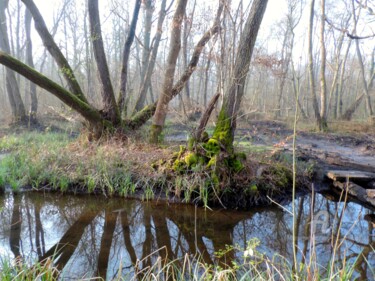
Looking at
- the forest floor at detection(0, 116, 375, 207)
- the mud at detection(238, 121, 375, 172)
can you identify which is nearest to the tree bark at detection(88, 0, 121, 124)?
the forest floor at detection(0, 116, 375, 207)

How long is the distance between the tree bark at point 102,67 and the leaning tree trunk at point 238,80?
11.4 feet

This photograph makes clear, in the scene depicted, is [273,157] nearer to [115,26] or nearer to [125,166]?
[125,166]

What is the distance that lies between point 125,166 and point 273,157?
144 inches

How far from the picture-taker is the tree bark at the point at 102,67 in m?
8.20

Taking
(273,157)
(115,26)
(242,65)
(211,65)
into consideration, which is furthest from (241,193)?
(115,26)

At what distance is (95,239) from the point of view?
439 cm

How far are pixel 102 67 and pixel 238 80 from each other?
419cm

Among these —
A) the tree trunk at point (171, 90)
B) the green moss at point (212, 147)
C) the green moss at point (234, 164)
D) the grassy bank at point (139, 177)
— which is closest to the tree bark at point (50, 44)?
the grassy bank at point (139, 177)

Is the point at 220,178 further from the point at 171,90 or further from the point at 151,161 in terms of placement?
the point at 171,90

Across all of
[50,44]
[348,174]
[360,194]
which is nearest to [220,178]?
[360,194]

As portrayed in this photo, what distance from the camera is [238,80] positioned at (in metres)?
6.10

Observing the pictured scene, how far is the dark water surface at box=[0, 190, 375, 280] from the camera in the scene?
3.85 meters

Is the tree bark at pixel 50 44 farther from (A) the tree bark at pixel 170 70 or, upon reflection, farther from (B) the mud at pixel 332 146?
Result: (B) the mud at pixel 332 146

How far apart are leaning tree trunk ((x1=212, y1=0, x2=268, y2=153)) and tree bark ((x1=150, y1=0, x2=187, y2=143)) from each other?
1891 mm
